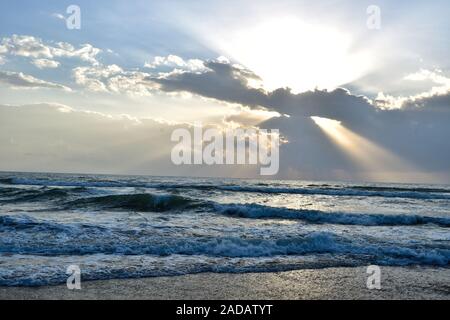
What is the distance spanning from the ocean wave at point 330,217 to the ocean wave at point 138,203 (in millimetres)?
3242

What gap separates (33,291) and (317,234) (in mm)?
10013

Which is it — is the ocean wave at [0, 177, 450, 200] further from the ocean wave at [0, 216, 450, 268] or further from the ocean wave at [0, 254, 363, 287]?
the ocean wave at [0, 254, 363, 287]

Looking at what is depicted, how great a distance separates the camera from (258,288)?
9195 mm

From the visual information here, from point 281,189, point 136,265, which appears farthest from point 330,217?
point 281,189

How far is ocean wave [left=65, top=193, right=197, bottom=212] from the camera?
27.0m

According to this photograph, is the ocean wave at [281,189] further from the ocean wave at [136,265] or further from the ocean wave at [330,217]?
the ocean wave at [136,265]

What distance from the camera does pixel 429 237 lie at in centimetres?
1733

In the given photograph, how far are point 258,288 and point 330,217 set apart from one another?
54.1 ft

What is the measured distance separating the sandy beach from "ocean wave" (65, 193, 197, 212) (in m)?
16.8

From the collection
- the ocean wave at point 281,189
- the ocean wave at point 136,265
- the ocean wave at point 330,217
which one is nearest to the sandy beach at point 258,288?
the ocean wave at point 136,265

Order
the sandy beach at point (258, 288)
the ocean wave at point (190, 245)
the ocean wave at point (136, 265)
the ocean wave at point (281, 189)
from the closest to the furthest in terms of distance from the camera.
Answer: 1. the sandy beach at point (258, 288)
2. the ocean wave at point (136, 265)
3. the ocean wave at point (190, 245)
4. the ocean wave at point (281, 189)

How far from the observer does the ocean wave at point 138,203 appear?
26952 millimetres
